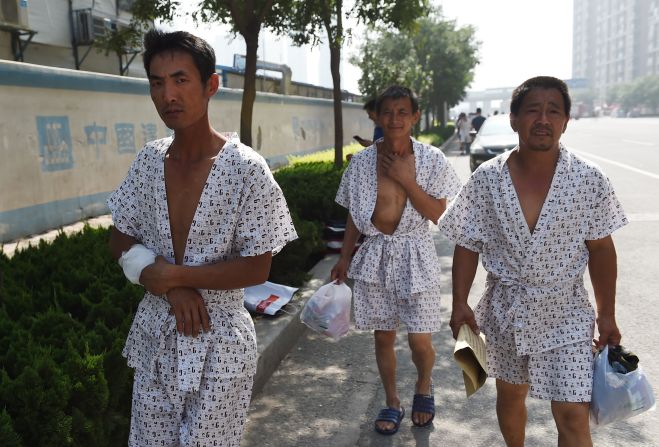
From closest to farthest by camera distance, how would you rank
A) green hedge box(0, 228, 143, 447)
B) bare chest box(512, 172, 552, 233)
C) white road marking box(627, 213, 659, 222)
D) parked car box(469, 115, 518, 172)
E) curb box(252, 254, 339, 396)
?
green hedge box(0, 228, 143, 447) < bare chest box(512, 172, 552, 233) < curb box(252, 254, 339, 396) < white road marking box(627, 213, 659, 222) < parked car box(469, 115, 518, 172)

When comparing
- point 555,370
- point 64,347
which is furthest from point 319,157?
point 555,370

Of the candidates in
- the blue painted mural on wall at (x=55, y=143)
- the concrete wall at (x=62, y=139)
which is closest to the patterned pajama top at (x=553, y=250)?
the concrete wall at (x=62, y=139)

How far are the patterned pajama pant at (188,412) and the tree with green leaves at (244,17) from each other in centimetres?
549

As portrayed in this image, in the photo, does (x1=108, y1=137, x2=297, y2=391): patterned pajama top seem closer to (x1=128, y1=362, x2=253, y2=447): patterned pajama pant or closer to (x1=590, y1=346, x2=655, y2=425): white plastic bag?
(x1=128, y1=362, x2=253, y2=447): patterned pajama pant

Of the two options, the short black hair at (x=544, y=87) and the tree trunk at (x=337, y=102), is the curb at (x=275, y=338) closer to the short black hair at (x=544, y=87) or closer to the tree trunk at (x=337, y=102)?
the short black hair at (x=544, y=87)

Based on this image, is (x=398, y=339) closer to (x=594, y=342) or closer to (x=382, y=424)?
(x=382, y=424)

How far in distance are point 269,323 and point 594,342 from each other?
263 cm

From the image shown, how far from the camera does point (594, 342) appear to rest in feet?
8.70

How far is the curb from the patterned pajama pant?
1748 mm

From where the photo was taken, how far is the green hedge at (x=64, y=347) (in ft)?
7.79

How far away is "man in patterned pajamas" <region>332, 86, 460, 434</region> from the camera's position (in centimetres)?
366

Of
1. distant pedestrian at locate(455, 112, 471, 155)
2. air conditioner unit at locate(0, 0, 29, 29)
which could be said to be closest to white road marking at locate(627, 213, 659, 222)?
air conditioner unit at locate(0, 0, 29, 29)

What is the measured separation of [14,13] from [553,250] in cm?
1655

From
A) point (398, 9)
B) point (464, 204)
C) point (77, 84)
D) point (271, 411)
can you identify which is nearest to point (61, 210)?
point (77, 84)
